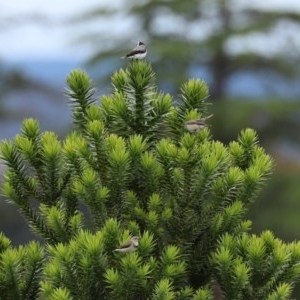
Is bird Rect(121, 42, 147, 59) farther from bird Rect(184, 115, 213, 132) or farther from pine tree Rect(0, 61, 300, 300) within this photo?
bird Rect(184, 115, 213, 132)

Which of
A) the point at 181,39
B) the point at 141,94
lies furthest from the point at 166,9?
the point at 141,94

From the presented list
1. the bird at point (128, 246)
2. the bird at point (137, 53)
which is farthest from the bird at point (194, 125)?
the bird at point (128, 246)

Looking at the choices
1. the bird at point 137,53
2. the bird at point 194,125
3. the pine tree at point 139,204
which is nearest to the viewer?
the pine tree at point 139,204

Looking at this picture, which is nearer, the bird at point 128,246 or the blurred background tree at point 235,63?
the bird at point 128,246

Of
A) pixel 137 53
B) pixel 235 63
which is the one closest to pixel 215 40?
pixel 235 63

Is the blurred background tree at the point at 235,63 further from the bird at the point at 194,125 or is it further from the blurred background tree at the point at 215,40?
the bird at the point at 194,125

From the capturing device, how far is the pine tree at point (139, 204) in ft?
15.3

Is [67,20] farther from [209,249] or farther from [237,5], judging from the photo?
[209,249]

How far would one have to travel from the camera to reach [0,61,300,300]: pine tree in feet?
15.3

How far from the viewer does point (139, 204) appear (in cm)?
493

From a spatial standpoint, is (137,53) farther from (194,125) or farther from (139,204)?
(139,204)

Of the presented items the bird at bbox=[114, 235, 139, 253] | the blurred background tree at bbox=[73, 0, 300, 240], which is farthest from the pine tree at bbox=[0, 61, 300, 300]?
the blurred background tree at bbox=[73, 0, 300, 240]

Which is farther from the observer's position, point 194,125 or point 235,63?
point 235,63

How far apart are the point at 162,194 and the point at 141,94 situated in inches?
21.6
